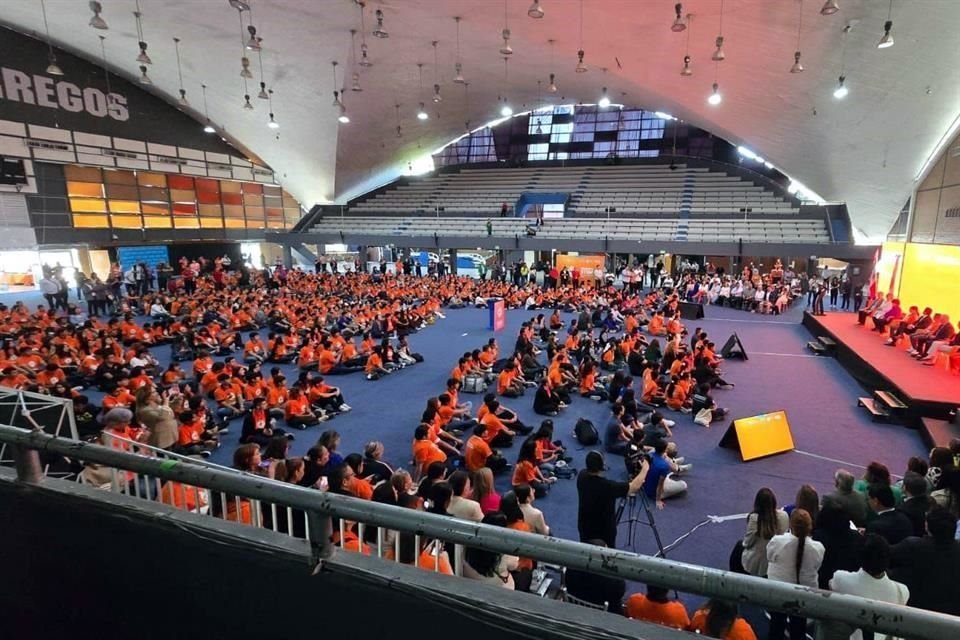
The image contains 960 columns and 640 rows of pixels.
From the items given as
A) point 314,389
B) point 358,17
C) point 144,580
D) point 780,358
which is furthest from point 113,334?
point 780,358

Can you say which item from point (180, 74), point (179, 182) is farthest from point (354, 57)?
point (179, 182)

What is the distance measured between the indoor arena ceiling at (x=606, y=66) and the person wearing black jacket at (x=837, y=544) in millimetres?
11756

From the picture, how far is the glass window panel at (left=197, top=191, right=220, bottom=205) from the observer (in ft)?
102

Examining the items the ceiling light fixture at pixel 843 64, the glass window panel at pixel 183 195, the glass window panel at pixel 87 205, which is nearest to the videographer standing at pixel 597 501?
the ceiling light fixture at pixel 843 64

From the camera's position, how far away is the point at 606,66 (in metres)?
18.6

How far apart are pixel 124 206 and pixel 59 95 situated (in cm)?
564

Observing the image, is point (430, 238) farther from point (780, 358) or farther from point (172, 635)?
point (172, 635)

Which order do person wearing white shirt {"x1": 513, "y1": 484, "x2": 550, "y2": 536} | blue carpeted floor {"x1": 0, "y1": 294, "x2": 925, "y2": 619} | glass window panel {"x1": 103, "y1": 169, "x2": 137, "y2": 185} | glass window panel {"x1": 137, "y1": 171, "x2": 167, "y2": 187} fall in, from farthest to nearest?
glass window panel {"x1": 137, "y1": 171, "x2": 167, "y2": 187}, glass window panel {"x1": 103, "y1": 169, "x2": 137, "y2": 185}, blue carpeted floor {"x1": 0, "y1": 294, "x2": 925, "y2": 619}, person wearing white shirt {"x1": 513, "y1": 484, "x2": 550, "y2": 536}

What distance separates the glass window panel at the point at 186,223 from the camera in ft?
97.8

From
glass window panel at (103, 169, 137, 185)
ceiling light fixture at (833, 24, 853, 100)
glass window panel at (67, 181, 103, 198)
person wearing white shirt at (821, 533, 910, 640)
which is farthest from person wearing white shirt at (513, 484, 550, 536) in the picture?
glass window panel at (103, 169, 137, 185)

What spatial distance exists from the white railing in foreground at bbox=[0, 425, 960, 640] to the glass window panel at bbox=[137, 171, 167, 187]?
3224 centimetres

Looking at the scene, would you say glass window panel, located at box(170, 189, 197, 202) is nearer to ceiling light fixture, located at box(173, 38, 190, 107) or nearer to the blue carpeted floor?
ceiling light fixture, located at box(173, 38, 190, 107)

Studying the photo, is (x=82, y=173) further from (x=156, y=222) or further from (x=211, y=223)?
(x=211, y=223)

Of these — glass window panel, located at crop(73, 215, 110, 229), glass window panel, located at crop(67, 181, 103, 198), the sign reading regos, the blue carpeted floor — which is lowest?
the blue carpeted floor
